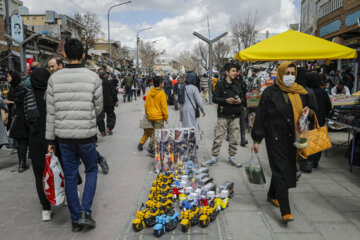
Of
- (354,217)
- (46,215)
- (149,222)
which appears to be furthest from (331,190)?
(46,215)

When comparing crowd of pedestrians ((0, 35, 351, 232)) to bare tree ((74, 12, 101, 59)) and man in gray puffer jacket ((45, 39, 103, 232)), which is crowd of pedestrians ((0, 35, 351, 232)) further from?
bare tree ((74, 12, 101, 59))

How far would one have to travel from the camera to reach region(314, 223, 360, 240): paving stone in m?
3.28

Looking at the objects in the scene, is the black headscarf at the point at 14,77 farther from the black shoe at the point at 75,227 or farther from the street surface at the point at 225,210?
the black shoe at the point at 75,227

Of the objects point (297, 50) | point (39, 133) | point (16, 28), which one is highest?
point (16, 28)

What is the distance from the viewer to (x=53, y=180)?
346 cm

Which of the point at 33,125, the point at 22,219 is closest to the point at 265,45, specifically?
the point at 33,125

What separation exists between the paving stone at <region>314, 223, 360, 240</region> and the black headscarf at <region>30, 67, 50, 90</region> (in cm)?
365

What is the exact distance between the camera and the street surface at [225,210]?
11.2ft

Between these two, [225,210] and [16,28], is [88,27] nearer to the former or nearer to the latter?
[16,28]

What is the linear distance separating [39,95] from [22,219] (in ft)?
5.17

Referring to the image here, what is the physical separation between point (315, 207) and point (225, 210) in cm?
119

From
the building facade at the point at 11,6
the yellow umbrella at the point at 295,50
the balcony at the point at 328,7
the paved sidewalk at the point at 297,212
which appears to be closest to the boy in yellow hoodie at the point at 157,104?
the paved sidewalk at the point at 297,212

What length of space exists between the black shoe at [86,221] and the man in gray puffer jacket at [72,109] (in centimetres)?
20

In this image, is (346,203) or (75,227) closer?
(75,227)
